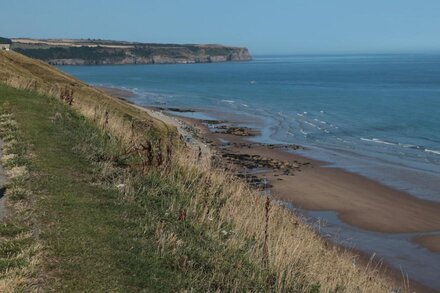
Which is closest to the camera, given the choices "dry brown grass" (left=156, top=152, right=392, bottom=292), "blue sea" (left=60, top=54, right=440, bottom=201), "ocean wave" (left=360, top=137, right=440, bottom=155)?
"dry brown grass" (left=156, top=152, right=392, bottom=292)

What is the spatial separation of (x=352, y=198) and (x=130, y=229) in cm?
1992

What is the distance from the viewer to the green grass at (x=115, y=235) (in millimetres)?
5445

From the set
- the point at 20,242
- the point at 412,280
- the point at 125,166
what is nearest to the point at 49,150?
the point at 125,166

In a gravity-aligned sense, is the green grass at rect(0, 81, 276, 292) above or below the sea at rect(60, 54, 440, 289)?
above

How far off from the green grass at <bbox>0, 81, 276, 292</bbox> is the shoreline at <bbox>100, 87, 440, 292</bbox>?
944 centimetres

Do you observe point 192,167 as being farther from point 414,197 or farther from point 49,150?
point 414,197

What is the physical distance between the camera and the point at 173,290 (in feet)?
17.6

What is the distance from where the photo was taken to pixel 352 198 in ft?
82.4

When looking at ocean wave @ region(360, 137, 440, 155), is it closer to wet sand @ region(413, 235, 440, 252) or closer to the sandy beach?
the sandy beach

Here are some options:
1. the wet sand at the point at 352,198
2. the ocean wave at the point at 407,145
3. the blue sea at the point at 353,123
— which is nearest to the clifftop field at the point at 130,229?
the wet sand at the point at 352,198

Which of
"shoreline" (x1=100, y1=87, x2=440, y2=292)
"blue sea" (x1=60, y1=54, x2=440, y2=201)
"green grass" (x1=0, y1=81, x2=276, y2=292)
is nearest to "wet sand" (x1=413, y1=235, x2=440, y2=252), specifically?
"shoreline" (x1=100, y1=87, x2=440, y2=292)

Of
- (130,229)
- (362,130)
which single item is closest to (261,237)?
(130,229)

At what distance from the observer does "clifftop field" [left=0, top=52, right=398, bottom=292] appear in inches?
216

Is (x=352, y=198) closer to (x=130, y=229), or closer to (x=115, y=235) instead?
(x=130, y=229)
